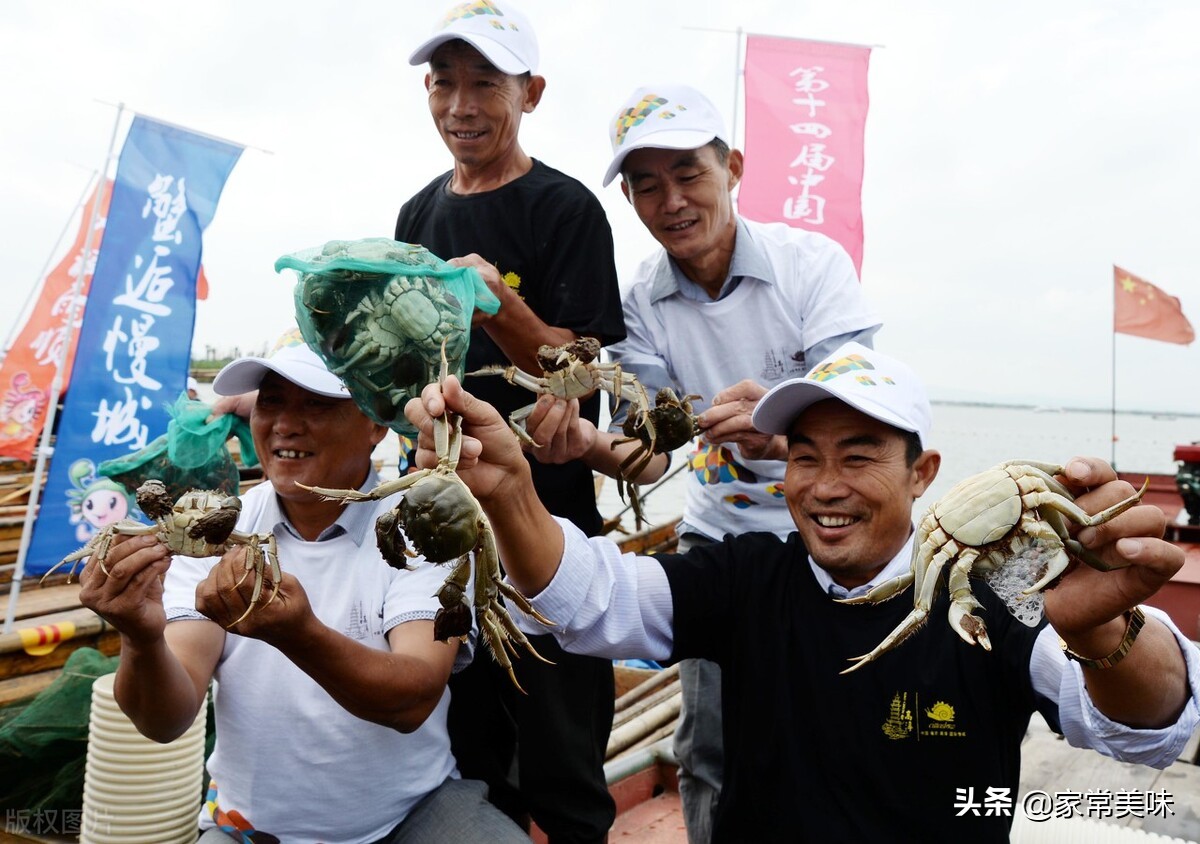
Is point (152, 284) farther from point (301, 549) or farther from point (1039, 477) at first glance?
point (1039, 477)

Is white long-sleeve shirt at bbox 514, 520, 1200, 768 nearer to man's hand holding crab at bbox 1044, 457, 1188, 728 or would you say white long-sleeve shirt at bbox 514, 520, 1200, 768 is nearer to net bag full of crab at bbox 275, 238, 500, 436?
man's hand holding crab at bbox 1044, 457, 1188, 728

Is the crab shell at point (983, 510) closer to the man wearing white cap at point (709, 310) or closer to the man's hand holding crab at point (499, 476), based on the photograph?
the man's hand holding crab at point (499, 476)

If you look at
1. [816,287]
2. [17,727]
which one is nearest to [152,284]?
[17,727]

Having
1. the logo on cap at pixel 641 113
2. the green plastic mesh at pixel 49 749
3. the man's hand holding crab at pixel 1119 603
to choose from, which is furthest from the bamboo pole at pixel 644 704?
the man's hand holding crab at pixel 1119 603

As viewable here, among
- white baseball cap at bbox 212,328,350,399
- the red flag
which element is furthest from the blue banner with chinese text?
white baseball cap at bbox 212,328,350,399

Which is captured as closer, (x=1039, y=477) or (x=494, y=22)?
(x=1039, y=477)

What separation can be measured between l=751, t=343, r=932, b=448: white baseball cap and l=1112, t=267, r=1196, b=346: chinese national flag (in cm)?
1101

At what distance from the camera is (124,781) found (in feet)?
11.5

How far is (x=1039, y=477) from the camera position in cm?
166

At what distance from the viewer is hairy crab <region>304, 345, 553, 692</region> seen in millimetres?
1604

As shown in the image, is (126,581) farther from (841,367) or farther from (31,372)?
(31,372)

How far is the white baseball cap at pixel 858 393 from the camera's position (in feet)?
7.18

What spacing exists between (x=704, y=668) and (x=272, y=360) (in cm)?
185

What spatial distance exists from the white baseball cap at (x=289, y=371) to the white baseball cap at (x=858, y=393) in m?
1.14
